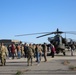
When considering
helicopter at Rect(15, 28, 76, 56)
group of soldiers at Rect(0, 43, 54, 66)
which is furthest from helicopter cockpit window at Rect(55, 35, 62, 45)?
group of soldiers at Rect(0, 43, 54, 66)

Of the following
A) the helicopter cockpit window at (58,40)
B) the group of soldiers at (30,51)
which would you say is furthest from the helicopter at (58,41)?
the group of soldiers at (30,51)

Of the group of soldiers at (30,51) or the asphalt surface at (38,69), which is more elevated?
the group of soldiers at (30,51)

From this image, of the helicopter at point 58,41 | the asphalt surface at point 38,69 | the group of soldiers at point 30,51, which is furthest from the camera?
the helicopter at point 58,41

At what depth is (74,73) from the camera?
1538 cm

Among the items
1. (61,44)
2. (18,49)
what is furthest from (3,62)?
(61,44)

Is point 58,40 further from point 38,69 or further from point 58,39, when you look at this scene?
point 38,69

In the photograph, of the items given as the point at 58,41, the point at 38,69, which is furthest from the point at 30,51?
the point at 58,41

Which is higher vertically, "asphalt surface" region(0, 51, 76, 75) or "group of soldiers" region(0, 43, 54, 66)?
"group of soldiers" region(0, 43, 54, 66)

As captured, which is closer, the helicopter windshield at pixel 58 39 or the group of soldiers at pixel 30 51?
the group of soldiers at pixel 30 51

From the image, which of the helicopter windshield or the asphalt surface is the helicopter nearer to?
the helicopter windshield

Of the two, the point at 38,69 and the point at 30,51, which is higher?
the point at 30,51

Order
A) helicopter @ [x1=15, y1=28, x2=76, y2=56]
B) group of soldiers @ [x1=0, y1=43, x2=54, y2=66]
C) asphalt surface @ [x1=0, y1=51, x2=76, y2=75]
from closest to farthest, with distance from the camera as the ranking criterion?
asphalt surface @ [x1=0, y1=51, x2=76, y2=75], group of soldiers @ [x1=0, y1=43, x2=54, y2=66], helicopter @ [x1=15, y1=28, x2=76, y2=56]

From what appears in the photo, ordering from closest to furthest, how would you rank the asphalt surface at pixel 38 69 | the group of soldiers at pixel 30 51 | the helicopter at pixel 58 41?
the asphalt surface at pixel 38 69
the group of soldiers at pixel 30 51
the helicopter at pixel 58 41

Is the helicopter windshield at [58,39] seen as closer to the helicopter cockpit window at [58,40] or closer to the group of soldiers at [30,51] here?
the helicopter cockpit window at [58,40]
